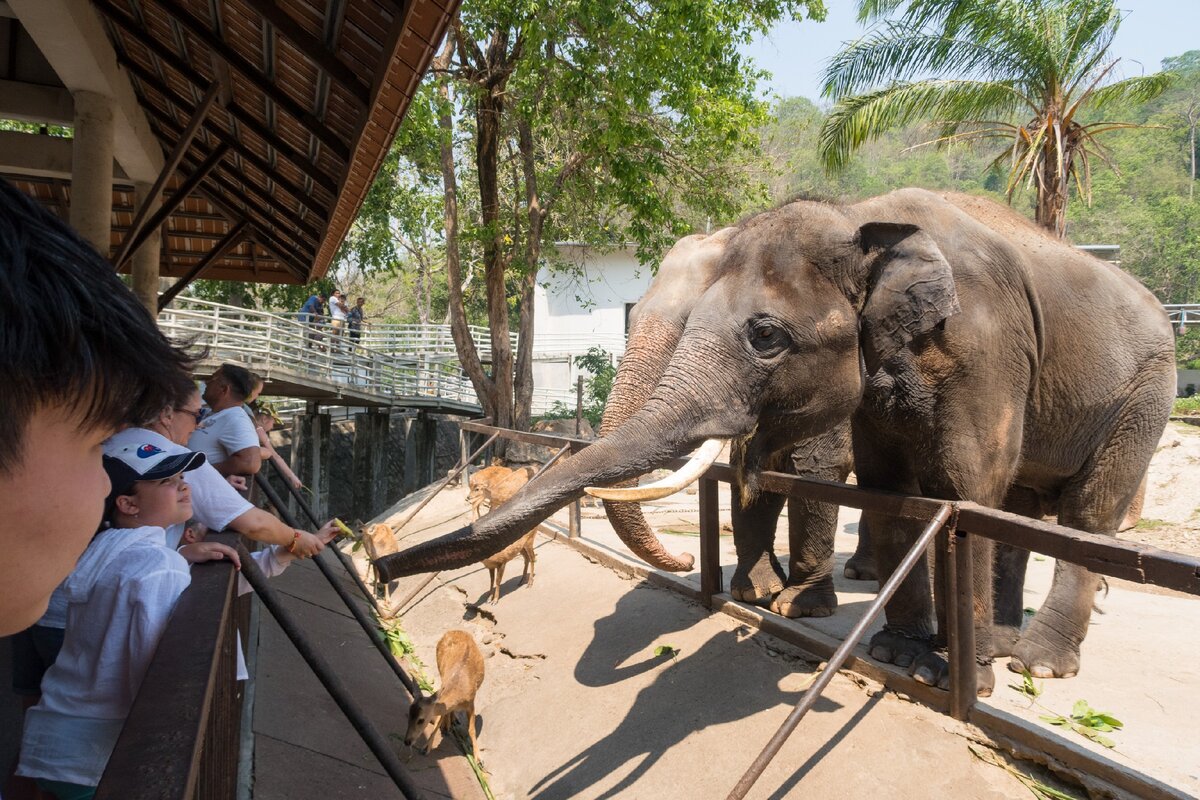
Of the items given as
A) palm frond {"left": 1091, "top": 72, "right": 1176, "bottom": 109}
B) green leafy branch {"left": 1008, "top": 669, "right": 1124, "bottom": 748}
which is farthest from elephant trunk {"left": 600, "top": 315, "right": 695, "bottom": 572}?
palm frond {"left": 1091, "top": 72, "right": 1176, "bottom": 109}

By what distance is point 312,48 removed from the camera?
4879 millimetres

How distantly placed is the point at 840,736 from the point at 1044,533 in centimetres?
132

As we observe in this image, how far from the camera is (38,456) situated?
92 cm

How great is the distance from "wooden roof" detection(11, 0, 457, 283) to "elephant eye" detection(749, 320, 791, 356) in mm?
1841

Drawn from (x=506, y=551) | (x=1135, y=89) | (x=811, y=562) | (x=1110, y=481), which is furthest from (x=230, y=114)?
(x=1135, y=89)

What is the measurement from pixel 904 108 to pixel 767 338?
13907mm

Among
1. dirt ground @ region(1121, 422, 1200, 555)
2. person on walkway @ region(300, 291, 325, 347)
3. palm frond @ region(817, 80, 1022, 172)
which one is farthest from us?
person on walkway @ region(300, 291, 325, 347)

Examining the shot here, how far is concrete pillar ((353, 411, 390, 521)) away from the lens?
24.0 metres

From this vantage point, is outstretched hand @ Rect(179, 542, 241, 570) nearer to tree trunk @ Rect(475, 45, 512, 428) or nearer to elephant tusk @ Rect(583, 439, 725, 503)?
elephant tusk @ Rect(583, 439, 725, 503)

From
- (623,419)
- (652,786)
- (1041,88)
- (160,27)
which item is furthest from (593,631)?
(1041,88)

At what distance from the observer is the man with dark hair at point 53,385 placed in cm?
86

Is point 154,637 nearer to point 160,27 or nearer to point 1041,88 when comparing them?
point 160,27

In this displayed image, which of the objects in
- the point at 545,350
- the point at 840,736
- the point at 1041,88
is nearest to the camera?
the point at 840,736

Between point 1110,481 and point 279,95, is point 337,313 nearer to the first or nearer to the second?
point 279,95
